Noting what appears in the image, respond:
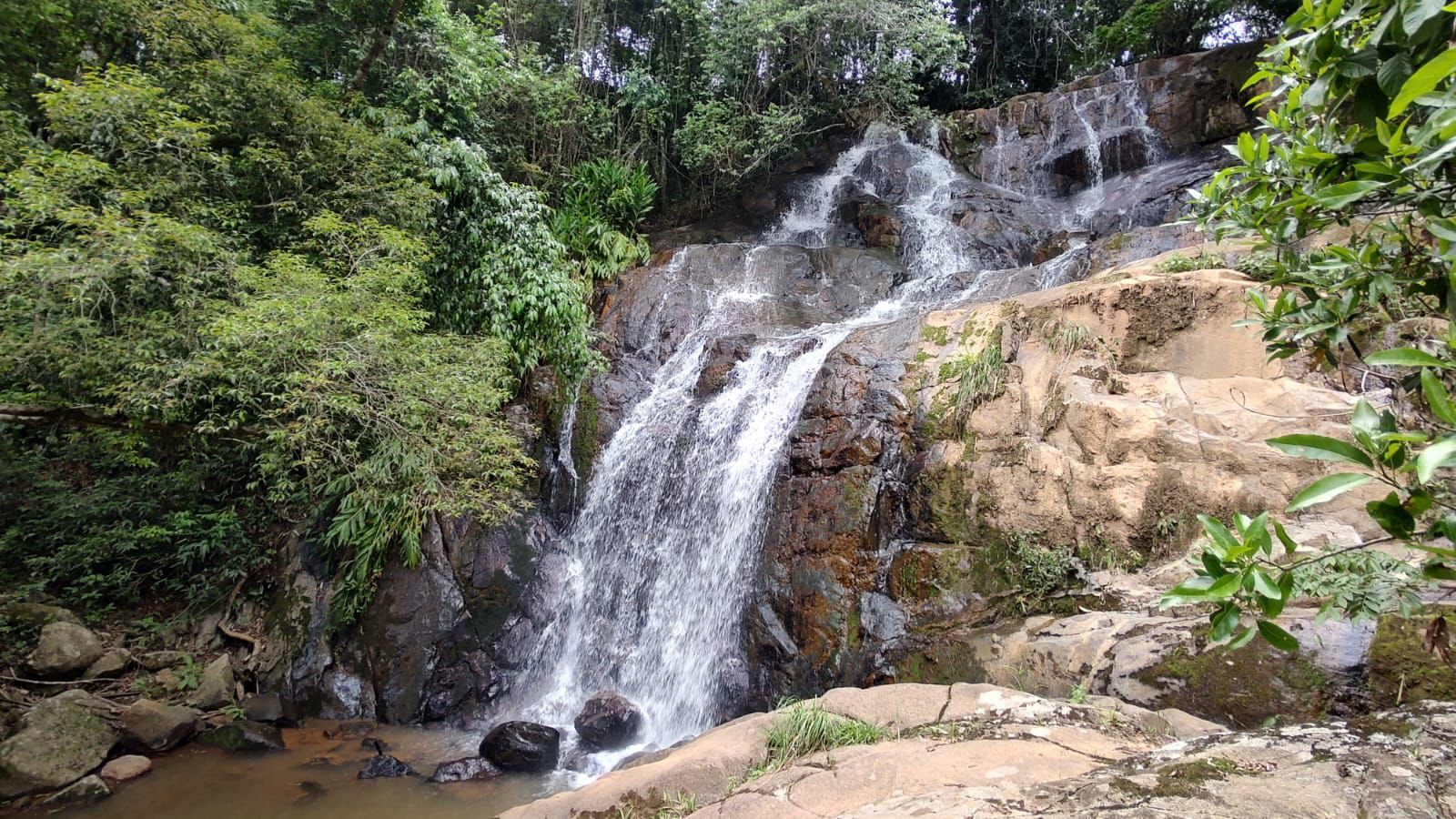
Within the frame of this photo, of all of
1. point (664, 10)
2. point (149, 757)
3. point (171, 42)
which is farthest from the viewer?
point (664, 10)

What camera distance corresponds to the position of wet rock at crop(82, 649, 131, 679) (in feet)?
22.1

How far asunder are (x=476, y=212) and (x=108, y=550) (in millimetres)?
5464

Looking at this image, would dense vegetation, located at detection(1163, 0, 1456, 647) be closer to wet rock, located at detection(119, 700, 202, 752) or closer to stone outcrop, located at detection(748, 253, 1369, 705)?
stone outcrop, located at detection(748, 253, 1369, 705)

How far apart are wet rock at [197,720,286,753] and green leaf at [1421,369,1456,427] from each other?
766 cm

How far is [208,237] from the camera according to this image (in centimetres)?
555

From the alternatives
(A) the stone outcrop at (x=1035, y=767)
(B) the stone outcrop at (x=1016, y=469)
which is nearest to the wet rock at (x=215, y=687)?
(A) the stone outcrop at (x=1035, y=767)

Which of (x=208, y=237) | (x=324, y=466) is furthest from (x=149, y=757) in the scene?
(x=208, y=237)

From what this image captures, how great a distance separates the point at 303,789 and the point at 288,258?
13.6 ft

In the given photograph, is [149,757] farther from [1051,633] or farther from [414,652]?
[1051,633]

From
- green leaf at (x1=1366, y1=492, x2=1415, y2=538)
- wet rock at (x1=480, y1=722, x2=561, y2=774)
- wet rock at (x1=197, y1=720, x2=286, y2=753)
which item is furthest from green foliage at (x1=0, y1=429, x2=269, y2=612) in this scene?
green leaf at (x1=1366, y1=492, x2=1415, y2=538)

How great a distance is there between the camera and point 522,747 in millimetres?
5758

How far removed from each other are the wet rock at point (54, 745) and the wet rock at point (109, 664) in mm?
711

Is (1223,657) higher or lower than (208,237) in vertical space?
lower

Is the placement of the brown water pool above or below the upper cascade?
below
